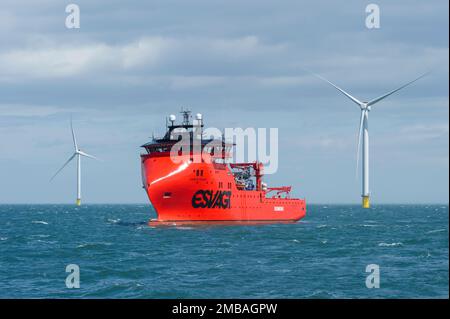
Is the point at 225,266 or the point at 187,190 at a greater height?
the point at 187,190

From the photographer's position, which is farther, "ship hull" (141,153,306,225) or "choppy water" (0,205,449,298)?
"ship hull" (141,153,306,225)

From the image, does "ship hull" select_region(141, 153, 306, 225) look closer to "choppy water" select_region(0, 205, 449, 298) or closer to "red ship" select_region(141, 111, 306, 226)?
"red ship" select_region(141, 111, 306, 226)

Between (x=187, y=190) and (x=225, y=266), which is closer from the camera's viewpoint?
(x=225, y=266)

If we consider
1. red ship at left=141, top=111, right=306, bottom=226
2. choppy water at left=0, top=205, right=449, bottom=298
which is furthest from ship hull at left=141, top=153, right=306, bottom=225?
choppy water at left=0, top=205, right=449, bottom=298

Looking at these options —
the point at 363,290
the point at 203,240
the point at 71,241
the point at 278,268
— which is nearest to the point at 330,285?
the point at 363,290

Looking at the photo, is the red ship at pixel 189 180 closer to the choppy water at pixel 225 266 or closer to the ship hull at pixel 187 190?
the ship hull at pixel 187 190

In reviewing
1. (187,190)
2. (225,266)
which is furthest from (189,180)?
(225,266)

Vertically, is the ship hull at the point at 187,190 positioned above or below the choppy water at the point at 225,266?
above

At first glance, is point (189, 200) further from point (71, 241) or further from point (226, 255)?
point (226, 255)

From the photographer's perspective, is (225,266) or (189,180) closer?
(225,266)

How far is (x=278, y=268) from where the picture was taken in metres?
43.1

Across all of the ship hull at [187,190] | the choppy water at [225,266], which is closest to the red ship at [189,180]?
the ship hull at [187,190]

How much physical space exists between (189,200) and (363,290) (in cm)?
4790

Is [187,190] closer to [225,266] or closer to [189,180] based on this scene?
[189,180]
